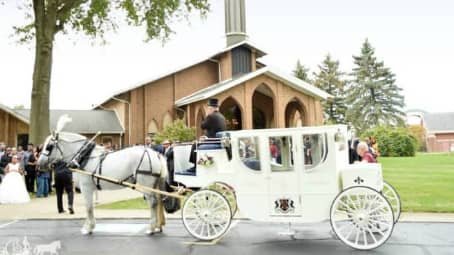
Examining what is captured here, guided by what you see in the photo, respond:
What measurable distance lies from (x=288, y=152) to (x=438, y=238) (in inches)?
123

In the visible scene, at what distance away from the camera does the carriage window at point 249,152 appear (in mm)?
7008

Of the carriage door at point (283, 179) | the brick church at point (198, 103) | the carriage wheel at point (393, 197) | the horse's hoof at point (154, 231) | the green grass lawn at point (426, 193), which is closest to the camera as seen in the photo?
the carriage door at point (283, 179)

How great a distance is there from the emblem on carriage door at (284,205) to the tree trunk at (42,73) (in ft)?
43.6

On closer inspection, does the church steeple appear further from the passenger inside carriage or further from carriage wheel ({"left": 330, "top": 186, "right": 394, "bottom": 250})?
carriage wheel ({"left": 330, "top": 186, "right": 394, "bottom": 250})

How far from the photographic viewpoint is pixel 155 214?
26.8 feet

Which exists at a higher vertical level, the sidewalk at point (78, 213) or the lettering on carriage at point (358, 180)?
the lettering on carriage at point (358, 180)

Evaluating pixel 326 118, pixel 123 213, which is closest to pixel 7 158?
pixel 123 213

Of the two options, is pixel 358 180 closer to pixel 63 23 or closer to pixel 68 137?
pixel 68 137

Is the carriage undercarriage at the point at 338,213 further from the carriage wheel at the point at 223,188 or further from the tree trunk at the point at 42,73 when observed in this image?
the tree trunk at the point at 42,73

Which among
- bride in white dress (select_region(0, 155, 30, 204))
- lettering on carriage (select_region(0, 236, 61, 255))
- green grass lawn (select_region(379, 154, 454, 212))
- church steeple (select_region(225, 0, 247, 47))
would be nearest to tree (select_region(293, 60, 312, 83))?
church steeple (select_region(225, 0, 247, 47))

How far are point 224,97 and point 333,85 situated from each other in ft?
114

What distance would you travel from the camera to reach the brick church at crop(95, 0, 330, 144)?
90.8ft

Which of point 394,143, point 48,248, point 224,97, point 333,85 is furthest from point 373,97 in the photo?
point 48,248

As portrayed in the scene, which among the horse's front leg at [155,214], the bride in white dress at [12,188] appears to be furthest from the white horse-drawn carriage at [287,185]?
the bride in white dress at [12,188]
